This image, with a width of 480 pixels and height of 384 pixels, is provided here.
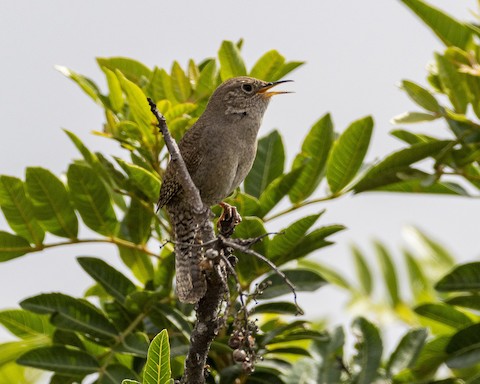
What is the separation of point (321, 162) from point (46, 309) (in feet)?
4.42

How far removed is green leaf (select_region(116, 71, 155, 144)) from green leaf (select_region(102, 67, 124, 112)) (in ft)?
0.75

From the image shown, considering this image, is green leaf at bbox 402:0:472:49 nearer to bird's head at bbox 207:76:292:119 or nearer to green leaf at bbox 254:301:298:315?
bird's head at bbox 207:76:292:119

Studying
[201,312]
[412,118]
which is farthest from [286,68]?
[201,312]

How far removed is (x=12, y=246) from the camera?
181 inches

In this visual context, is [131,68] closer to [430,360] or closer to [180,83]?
[180,83]

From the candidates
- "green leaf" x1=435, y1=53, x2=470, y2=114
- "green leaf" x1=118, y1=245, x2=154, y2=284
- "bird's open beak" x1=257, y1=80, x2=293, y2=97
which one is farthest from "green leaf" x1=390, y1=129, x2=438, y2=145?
"green leaf" x1=118, y1=245, x2=154, y2=284

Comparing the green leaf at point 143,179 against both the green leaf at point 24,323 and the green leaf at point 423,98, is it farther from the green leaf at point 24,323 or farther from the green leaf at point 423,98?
the green leaf at point 423,98

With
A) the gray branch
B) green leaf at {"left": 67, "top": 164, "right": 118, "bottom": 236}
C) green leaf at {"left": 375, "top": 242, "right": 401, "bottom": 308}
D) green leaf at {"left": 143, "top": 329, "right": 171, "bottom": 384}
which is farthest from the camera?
green leaf at {"left": 375, "top": 242, "right": 401, "bottom": 308}

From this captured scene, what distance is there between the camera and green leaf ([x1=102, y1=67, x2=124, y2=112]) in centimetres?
471

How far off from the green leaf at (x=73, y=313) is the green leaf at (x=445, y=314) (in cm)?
139

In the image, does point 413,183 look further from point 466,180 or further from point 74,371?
point 74,371

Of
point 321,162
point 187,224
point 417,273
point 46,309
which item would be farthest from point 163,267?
point 417,273

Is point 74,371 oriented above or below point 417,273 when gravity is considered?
below

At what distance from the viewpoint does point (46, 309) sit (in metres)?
4.47
